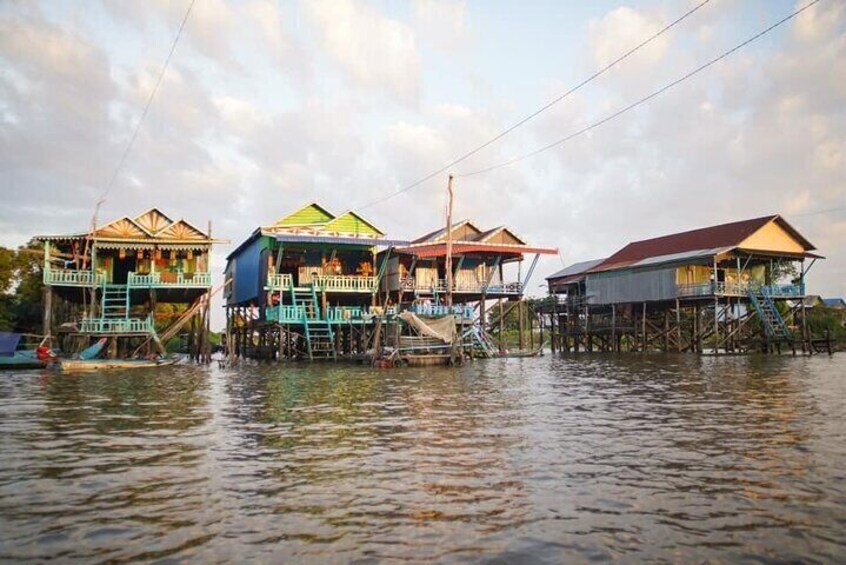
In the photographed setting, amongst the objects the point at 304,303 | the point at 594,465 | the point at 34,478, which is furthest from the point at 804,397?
the point at 304,303

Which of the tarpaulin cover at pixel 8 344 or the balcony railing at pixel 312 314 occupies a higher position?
the balcony railing at pixel 312 314

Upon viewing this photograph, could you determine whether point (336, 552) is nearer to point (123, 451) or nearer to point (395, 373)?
Answer: point (123, 451)

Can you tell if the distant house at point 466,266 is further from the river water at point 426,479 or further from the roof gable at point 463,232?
the river water at point 426,479

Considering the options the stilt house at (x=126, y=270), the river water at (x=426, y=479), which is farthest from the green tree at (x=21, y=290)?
the river water at (x=426, y=479)

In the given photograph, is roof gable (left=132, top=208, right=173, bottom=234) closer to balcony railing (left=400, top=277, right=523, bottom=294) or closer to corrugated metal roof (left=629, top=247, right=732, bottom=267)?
balcony railing (left=400, top=277, right=523, bottom=294)

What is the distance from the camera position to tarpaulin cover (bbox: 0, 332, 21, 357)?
94.9 ft

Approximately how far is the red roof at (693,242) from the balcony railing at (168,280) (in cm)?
2863

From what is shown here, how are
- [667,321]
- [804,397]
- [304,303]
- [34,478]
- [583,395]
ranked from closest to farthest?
[34,478] → [804,397] → [583,395] → [304,303] → [667,321]

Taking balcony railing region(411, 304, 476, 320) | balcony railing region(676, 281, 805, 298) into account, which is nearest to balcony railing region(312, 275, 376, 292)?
balcony railing region(411, 304, 476, 320)

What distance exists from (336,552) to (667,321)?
43.8 meters

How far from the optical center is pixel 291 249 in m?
36.8

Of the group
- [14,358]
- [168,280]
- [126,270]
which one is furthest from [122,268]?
[14,358]

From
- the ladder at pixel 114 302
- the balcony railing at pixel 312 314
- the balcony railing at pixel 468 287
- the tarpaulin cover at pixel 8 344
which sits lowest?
the tarpaulin cover at pixel 8 344

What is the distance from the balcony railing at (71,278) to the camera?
3095 centimetres
